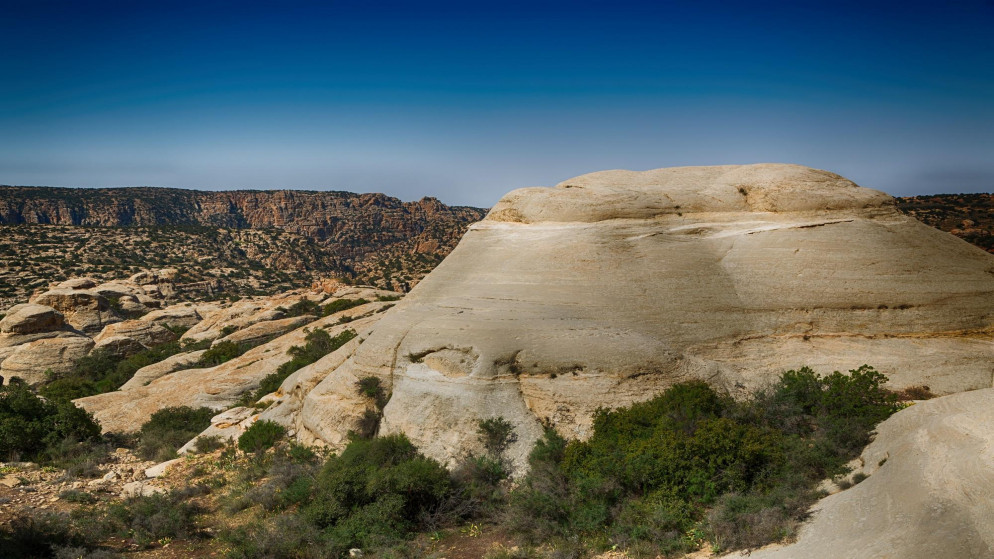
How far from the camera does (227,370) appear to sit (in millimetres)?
24531

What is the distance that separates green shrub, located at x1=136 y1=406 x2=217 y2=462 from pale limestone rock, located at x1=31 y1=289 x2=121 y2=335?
28.8 metres

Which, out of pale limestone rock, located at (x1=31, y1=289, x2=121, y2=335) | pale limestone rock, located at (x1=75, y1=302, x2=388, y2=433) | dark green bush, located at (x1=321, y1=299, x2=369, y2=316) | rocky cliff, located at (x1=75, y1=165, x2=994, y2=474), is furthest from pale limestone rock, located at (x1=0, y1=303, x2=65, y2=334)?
rocky cliff, located at (x1=75, y1=165, x2=994, y2=474)

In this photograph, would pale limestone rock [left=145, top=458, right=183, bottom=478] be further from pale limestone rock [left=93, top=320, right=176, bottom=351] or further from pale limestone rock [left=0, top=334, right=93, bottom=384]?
pale limestone rock [left=93, top=320, right=176, bottom=351]

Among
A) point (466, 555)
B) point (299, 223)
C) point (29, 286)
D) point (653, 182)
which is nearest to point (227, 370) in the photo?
point (466, 555)

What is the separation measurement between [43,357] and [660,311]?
3665 centimetres

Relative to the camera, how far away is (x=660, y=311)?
48.4 ft

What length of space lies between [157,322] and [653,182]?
3961 cm

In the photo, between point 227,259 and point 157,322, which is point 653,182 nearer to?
point 157,322

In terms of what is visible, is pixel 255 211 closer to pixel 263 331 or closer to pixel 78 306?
pixel 78 306

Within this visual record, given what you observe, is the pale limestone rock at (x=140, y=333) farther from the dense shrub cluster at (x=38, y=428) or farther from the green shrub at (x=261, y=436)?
the green shrub at (x=261, y=436)

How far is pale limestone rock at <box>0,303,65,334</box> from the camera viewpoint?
34406 mm

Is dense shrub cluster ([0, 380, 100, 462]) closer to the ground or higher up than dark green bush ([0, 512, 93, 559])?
closer to the ground

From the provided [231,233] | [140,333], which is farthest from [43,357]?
[231,233]

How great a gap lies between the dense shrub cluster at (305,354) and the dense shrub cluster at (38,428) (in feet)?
17.9
